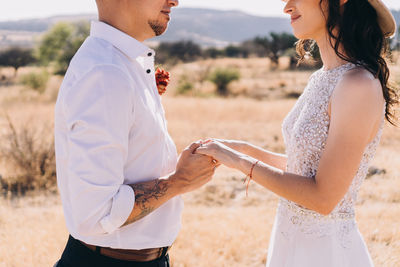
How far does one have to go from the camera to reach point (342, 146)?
5.91 ft

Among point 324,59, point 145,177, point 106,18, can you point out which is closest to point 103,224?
point 145,177

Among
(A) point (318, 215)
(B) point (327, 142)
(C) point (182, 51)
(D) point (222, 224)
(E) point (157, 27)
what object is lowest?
(C) point (182, 51)

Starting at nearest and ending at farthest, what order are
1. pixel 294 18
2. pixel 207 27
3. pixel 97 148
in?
pixel 97 148 < pixel 294 18 < pixel 207 27

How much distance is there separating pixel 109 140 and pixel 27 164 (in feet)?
22.7

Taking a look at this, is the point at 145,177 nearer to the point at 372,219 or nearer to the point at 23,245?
the point at 23,245

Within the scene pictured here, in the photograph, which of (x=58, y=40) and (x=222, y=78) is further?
(x=58, y=40)

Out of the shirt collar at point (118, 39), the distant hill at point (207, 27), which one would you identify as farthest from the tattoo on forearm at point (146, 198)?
the distant hill at point (207, 27)

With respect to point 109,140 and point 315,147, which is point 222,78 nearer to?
point 315,147

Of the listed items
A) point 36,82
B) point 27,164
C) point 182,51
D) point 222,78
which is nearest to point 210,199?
point 27,164

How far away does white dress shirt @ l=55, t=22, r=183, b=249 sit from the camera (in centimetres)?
154

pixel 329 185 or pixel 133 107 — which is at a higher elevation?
pixel 133 107

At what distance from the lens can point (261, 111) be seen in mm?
16094

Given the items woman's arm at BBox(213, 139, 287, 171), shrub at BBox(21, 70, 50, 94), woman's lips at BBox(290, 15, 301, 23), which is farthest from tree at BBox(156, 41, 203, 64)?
woman's lips at BBox(290, 15, 301, 23)

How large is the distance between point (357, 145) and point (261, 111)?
1442cm
